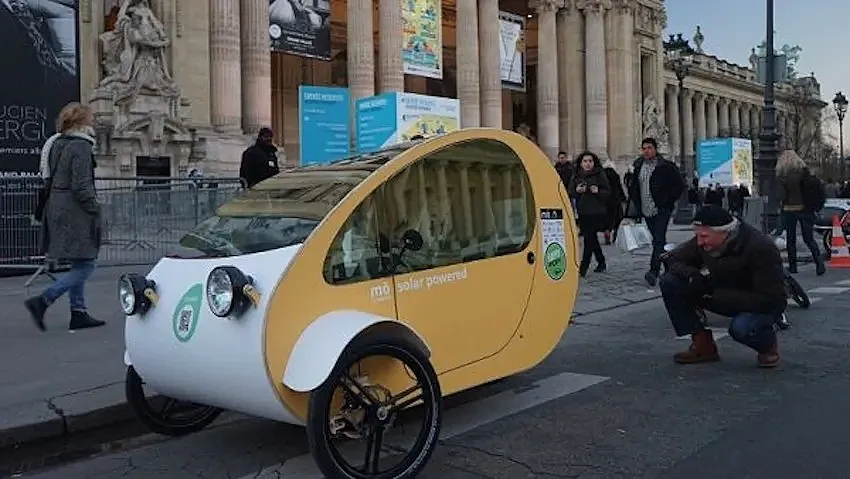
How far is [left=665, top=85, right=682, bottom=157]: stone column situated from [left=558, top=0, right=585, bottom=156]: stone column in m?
21.0

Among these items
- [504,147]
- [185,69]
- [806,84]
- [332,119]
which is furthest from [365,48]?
[806,84]

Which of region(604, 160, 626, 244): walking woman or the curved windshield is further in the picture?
region(604, 160, 626, 244): walking woman

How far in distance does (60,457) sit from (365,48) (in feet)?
91.9

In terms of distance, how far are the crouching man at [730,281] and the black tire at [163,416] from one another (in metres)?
3.65

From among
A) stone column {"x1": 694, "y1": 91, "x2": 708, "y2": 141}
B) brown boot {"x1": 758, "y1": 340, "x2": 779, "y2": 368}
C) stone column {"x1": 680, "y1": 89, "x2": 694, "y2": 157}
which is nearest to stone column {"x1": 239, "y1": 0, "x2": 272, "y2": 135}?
brown boot {"x1": 758, "y1": 340, "x2": 779, "y2": 368}

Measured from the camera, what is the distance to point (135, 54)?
23.6m

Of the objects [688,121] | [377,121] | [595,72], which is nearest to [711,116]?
[688,121]

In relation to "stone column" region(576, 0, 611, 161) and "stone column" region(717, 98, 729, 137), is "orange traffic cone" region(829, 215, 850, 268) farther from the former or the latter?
"stone column" region(717, 98, 729, 137)

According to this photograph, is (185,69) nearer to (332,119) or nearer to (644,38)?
(332,119)

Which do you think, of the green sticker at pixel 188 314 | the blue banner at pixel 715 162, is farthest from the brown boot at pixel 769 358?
the blue banner at pixel 715 162

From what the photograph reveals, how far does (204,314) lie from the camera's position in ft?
13.3

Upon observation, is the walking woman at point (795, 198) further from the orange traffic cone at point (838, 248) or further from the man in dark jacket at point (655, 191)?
the man in dark jacket at point (655, 191)

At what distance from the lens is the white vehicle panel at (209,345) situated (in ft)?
12.7

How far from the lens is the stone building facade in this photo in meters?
23.8
